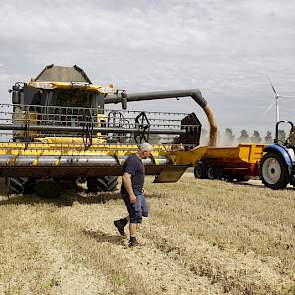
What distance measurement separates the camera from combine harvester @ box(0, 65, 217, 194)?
25.5ft

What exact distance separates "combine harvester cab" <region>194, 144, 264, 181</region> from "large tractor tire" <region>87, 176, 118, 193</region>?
16.8 feet

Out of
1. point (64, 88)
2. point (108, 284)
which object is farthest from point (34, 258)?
point (64, 88)

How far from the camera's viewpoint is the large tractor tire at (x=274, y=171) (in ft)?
36.2

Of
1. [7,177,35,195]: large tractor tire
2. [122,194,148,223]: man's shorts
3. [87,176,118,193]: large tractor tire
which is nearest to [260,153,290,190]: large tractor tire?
[87,176,118,193]: large tractor tire

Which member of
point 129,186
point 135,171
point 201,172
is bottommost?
point 201,172

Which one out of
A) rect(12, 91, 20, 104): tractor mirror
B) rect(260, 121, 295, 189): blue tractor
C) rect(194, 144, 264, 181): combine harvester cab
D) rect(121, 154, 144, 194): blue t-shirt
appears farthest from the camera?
rect(194, 144, 264, 181): combine harvester cab

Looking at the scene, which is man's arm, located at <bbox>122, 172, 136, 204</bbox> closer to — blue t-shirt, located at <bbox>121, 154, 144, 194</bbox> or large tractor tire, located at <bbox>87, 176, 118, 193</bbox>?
blue t-shirt, located at <bbox>121, 154, 144, 194</bbox>

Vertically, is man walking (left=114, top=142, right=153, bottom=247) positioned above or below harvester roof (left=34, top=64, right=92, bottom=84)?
below

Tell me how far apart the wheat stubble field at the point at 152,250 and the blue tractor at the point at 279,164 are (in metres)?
2.90

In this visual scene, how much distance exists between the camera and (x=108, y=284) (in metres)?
4.12

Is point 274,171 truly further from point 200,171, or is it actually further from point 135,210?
point 135,210

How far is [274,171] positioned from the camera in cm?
1166

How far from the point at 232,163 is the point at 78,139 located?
6720mm

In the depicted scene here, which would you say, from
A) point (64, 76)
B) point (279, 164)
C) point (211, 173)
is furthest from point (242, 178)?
point (64, 76)
